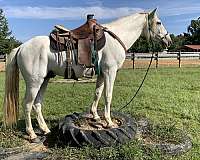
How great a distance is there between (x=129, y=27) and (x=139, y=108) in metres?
3.00

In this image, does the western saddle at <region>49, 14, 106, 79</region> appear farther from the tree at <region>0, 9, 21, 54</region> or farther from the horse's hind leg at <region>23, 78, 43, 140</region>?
the tree at <region>0, 9, 21, 54</region>

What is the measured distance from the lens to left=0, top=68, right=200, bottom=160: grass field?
498cm

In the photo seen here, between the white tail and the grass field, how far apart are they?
339 mm

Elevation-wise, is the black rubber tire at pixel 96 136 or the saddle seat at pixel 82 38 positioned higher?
the saddle seat at pixel 82 38

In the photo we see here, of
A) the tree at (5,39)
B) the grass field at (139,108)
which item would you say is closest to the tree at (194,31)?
the tree at (5,39)

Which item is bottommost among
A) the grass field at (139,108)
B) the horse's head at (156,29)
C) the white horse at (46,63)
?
the grass field at (139,108)

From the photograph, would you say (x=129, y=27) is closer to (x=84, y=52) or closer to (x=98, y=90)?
(x=84, y=52)

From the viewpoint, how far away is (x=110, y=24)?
19.1 ft

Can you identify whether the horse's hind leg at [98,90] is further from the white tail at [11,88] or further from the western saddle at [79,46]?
the white tail at [11,88]

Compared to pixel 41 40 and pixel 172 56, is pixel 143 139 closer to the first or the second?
pixel 41 40

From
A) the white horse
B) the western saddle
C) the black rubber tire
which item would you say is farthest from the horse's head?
the black rubber tire

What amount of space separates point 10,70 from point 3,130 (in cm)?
100

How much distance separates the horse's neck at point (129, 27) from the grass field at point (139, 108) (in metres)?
1.67

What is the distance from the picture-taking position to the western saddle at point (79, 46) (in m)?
5.31
